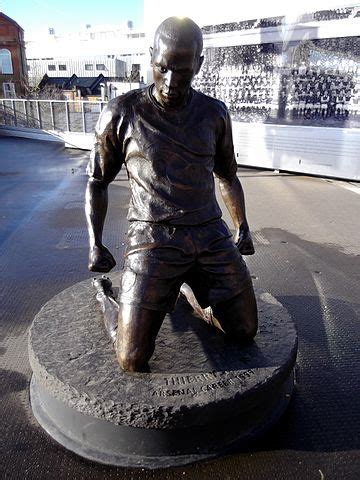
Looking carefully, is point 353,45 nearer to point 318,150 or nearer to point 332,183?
point 318,150

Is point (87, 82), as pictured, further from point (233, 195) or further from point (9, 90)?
point (233, 195)

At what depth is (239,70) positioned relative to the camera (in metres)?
9.12

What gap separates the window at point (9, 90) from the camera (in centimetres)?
2252

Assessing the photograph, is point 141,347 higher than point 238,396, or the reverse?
point 141,347

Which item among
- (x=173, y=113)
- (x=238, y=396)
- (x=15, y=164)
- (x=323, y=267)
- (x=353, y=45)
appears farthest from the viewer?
(x=15, y=164)

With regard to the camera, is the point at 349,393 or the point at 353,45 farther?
the point at 353,45

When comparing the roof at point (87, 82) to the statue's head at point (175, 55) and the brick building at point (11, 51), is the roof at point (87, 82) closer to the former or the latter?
the brick building at point (11, 51)

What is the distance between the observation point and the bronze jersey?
2.02 m

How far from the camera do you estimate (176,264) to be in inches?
80.4

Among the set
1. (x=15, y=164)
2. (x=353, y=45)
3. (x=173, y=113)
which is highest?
(x=353, y=45)

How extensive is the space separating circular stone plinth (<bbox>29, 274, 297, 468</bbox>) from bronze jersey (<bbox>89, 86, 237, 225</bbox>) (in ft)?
2.34

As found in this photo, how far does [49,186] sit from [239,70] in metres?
4.67

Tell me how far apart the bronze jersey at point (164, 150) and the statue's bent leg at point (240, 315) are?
0.43 m

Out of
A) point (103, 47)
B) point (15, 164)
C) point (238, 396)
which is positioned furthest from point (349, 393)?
point (103, 47)
